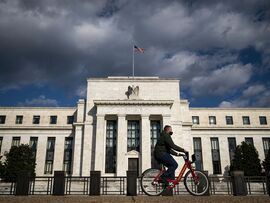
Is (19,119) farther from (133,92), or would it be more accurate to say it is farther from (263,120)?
(263,120)

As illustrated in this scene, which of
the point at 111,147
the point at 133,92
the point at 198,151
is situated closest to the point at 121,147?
the point at 111,147

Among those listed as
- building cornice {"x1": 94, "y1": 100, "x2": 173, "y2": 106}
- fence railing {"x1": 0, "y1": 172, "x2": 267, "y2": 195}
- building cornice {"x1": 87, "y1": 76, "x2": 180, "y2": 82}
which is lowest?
fence railing {"x1": 0, "y1": 172, "x2": 267, "y2": 195}

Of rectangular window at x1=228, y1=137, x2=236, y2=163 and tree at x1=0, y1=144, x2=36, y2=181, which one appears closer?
tree at x1=0, y1=144, x2=36, y2=181

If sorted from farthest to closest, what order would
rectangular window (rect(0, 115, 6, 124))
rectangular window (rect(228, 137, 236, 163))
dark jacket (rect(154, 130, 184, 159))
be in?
rectangular window (rect(0, 115, 6, 124)) → rectangular window (rect(228, 137, 236, 163)) → dark jacket (rect(154, 130, 184, 159))

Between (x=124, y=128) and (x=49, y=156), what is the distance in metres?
16.8

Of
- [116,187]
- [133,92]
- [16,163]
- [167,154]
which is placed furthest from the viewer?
[133,92]

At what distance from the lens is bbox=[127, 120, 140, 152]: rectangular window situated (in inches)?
1620

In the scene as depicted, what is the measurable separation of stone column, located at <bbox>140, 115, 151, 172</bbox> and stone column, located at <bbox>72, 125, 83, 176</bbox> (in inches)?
417

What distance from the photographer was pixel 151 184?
885 centimetres

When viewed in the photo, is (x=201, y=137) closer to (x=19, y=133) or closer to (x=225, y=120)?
(x=225, y=120)

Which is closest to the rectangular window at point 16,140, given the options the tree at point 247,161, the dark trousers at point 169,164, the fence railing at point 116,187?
the fence railing at point 116,187

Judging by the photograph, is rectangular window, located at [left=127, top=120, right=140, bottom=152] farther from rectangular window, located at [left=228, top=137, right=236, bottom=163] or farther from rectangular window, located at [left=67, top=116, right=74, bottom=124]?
rectangular window, located at [left=228, top=137, right=236, bottom=163]

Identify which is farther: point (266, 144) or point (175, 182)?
point (266, 144)

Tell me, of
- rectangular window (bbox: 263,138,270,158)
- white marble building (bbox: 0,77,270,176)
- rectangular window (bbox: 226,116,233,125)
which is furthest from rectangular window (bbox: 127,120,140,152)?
rectangular window (bbox: 263,138,270,158)
